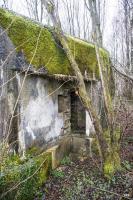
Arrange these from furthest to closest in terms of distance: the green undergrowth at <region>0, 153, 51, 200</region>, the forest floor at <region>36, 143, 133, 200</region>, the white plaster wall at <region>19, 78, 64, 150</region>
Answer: the white plaster wall at <region>19, 78, 64, 150</region>, the forest floor at <region>36, 143, 133, 200</region>, the green undergrowth at <region>0, 153, 51, 200</region>

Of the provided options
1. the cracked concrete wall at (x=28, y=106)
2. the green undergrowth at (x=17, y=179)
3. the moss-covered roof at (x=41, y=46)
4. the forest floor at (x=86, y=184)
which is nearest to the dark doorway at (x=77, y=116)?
the cracked concrete wall at (x=28, y=106)

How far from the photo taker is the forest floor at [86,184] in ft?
14.4

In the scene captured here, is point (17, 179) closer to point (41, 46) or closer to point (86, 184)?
point (86, 184)

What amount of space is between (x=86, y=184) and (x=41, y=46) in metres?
2.61

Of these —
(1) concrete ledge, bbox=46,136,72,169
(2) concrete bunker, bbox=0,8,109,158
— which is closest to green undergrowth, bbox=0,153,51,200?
(2) concrete bunker, bbox=0,8,109,158

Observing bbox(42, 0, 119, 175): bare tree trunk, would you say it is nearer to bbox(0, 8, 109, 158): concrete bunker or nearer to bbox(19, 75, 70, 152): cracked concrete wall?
Result: bbox(0, 8, 109, 158): concrete bunker

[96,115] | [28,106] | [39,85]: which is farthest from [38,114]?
[96,115]

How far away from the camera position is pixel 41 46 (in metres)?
5.20

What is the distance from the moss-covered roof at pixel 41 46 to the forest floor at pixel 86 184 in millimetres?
1972

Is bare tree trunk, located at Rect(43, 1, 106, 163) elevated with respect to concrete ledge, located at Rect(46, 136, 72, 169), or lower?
elevated

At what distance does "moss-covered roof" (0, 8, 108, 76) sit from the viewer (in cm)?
455

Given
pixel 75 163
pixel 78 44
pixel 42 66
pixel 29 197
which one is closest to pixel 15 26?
pixel 42 66

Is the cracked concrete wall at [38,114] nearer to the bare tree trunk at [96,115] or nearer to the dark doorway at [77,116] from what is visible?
the bare tree trunk at [96,115]

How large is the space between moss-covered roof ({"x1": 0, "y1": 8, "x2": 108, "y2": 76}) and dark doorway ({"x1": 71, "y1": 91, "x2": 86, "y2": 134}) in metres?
0.82
